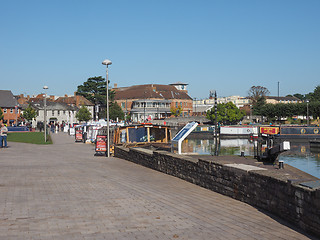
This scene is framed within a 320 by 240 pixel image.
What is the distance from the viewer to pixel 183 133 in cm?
1944

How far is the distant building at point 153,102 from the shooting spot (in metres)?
136

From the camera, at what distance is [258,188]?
9.44 meters

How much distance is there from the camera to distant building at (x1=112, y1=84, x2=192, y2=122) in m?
136

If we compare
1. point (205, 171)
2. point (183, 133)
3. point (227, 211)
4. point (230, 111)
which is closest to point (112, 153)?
point (183, 133)

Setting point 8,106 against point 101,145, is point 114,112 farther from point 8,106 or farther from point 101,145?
point 101,145

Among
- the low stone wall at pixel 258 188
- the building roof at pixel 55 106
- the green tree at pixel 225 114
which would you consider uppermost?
the building roof at pixel 55 106

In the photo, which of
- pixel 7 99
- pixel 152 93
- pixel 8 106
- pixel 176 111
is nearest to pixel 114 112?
pixel 8 106

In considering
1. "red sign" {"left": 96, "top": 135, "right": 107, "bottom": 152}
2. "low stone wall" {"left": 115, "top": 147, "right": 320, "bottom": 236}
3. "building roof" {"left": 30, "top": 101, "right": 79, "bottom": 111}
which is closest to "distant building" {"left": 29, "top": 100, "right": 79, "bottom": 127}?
"building roof" {"left": 30, "top": 101, "right": 79, "bottom": 111}

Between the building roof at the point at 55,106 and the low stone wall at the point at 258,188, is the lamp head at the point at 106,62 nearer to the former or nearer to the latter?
the low stone wall at the point at 258,188

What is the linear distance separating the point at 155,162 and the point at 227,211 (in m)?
8.53

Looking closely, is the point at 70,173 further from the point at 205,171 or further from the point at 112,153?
the point at 112,153

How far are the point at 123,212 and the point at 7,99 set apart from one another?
363ft

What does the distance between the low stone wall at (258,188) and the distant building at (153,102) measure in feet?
374

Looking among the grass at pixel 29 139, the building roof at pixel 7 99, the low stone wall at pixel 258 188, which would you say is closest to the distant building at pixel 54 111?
the building roof at pixel 7 99
